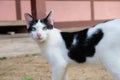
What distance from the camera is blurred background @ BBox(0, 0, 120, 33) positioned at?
9.66m

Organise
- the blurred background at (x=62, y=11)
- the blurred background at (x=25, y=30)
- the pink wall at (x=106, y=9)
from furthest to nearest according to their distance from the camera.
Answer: the pink wall at (x=106, y=9) < the blurred background at (x=62, y=11) < the blurred background at (x=25, y=30)

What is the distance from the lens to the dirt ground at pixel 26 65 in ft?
22.1

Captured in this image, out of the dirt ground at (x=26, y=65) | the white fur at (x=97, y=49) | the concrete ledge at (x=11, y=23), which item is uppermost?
the white fur at (x=97, y=49)

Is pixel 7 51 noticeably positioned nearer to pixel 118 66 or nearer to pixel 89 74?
pixel 89 74

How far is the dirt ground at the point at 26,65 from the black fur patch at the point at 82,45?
0.20 metres

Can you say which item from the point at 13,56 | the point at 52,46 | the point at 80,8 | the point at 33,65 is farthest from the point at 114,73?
the point at 80,8

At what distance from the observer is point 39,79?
646 cm

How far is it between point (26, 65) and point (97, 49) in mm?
3694

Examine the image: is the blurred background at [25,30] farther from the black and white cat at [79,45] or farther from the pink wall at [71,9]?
the black and white cat at [79,45]

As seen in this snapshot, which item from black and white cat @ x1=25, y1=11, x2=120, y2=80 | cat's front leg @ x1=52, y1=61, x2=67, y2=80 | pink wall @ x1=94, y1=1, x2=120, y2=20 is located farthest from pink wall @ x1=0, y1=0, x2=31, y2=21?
cat's front leg @ x1=52, y1=61, x2=67, y2=80

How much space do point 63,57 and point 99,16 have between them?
7.50 metres

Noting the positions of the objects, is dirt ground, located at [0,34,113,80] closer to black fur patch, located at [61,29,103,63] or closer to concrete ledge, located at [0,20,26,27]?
black fur patch, located at [61,29,103,63]

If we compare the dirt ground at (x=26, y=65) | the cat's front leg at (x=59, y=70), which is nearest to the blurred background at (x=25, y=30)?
the dirt ground at (x=26, y=65)

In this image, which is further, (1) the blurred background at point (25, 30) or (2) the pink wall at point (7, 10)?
(2) the pink wall at point (7, 10)
